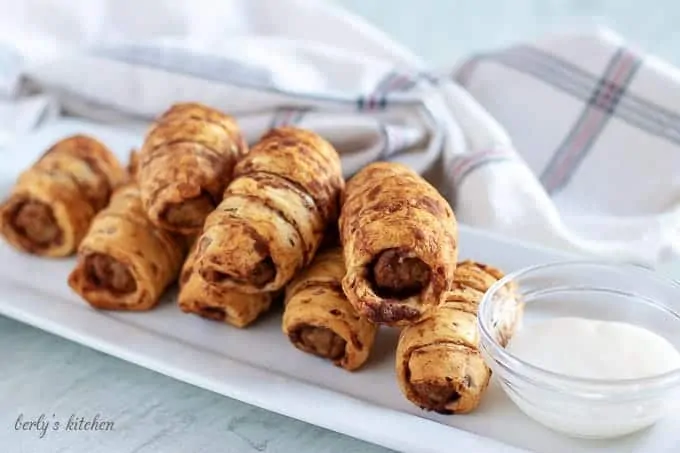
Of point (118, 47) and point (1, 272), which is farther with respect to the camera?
point (118, 47)

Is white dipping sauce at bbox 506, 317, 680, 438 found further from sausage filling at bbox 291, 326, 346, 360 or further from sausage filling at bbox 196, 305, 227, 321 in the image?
sausage filling at bbox 196, 305, 227, 321

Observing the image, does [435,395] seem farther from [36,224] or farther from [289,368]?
[36,224]

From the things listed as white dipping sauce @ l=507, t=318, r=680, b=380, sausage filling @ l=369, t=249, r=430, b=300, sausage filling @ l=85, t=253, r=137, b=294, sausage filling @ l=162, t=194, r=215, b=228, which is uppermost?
sausage filling @ l=369, t=249, r=430, b=300

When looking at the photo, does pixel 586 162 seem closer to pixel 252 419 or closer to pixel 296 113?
pixel 296 113

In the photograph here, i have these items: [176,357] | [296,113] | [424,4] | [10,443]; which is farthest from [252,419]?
[424,4]

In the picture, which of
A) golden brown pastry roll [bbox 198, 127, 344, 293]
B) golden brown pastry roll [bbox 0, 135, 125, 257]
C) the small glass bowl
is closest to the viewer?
the small glass bowl

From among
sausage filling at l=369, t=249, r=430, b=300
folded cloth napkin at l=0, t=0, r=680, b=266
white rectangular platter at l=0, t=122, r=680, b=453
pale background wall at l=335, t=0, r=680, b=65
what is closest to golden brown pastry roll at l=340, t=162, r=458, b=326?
sausage filling at l=369, t=249, r=430, b=300
